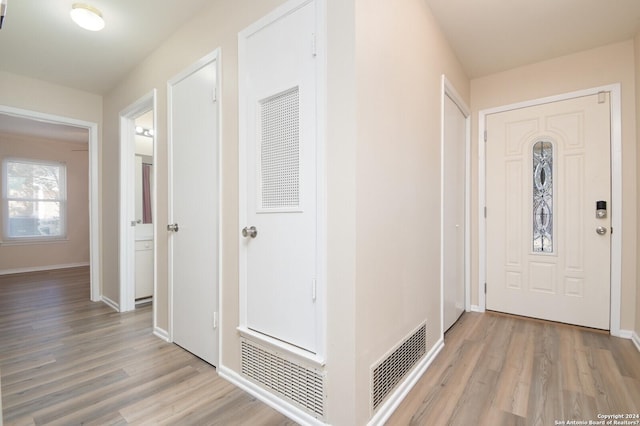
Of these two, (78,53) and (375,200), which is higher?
(78,53)

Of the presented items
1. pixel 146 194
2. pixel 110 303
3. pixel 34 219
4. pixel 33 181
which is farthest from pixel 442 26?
pixel 34 219

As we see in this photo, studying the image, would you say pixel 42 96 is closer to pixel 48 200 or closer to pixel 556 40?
pixel 48 200

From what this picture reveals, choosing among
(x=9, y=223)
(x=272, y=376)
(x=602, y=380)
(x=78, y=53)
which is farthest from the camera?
(x=9, y=223)

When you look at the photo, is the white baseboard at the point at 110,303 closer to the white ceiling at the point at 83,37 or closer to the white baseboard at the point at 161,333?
the white baseboard at the point at 161,333

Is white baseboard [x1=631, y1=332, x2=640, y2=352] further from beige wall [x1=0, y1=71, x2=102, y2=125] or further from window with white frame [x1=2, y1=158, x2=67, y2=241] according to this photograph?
window with white frame [x1=2, y1=158, x2=67, y2=241]

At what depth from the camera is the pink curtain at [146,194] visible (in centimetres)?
382

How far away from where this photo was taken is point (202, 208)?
2127 mm

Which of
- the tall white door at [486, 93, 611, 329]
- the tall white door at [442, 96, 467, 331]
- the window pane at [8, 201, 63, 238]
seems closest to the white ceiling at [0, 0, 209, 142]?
the tall white door at [442, 96, 467, 331]

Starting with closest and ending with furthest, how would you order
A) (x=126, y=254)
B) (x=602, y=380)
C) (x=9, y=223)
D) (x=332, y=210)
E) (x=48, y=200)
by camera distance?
1. (x=332, y=210)
2. (x=602, y=380)
3. (x=126, y=254)
4. (x=9, y=223)
5. (x=48, y=200)

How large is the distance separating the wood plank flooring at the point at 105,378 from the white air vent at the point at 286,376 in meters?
0.12

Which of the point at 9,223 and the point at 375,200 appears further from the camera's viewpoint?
the point at 9,223

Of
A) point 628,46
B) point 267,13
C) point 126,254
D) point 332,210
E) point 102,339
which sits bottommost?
point 102,339

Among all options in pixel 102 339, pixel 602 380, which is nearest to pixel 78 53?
pixel 102 339

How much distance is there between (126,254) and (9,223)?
4.06 meters
